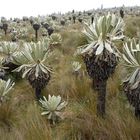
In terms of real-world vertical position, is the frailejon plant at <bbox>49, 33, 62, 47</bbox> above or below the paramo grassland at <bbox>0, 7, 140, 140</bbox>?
Answer: below

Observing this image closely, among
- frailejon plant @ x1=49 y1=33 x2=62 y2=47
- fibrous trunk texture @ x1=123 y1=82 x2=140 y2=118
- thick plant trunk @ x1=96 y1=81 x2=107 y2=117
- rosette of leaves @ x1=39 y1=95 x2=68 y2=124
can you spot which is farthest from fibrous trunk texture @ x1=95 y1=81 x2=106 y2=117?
frailejon plant @ x1=49 y1=33 x2=62 y2=47

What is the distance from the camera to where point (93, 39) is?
555 centimetres

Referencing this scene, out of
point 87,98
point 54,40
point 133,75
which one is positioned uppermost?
point 133,75

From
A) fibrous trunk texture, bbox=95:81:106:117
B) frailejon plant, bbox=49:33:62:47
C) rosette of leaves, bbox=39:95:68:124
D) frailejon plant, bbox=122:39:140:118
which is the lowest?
frailejon plant, bbox=49:33:62:47

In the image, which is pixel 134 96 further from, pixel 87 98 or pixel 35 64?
pixel 35 64

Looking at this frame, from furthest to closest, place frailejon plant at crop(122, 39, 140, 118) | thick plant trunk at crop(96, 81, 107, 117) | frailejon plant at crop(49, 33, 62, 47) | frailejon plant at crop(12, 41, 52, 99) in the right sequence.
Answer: frailejon plant at crop(49, 33, 62, 47) → frailejon plant at crop(12, 41, 52, 99) → thick plant trunk at crop(96, 81, 107, 117) → frailejon plant at crop(122, 39, 140, 118)

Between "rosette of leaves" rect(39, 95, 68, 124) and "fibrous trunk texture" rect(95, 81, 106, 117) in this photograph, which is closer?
"fibrous trunk texture" rect(95, 81, 106, 117)

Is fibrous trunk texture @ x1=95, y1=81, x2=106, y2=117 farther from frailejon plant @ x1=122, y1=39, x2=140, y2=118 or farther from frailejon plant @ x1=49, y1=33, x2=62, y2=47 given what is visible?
frailejon plant @ x1=49, y1=33, x2=62, y2=47

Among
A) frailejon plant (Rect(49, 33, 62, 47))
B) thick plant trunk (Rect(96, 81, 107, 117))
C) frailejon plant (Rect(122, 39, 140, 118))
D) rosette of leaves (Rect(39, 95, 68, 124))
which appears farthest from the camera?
frailejon plant (Rect(49, 33, 62, 47))

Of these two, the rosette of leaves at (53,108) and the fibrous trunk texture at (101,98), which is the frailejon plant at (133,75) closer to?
the fibrous trunk texture at (101,98)

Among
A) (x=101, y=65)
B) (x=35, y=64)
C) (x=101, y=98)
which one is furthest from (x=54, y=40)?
(x=101, y=65)

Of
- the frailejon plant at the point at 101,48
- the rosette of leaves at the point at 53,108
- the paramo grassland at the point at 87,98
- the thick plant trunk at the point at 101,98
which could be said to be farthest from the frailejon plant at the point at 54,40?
the frailejon plant at the point at 101,48

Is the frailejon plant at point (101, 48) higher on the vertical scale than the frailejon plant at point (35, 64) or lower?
higher

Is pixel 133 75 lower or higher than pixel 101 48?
lower
